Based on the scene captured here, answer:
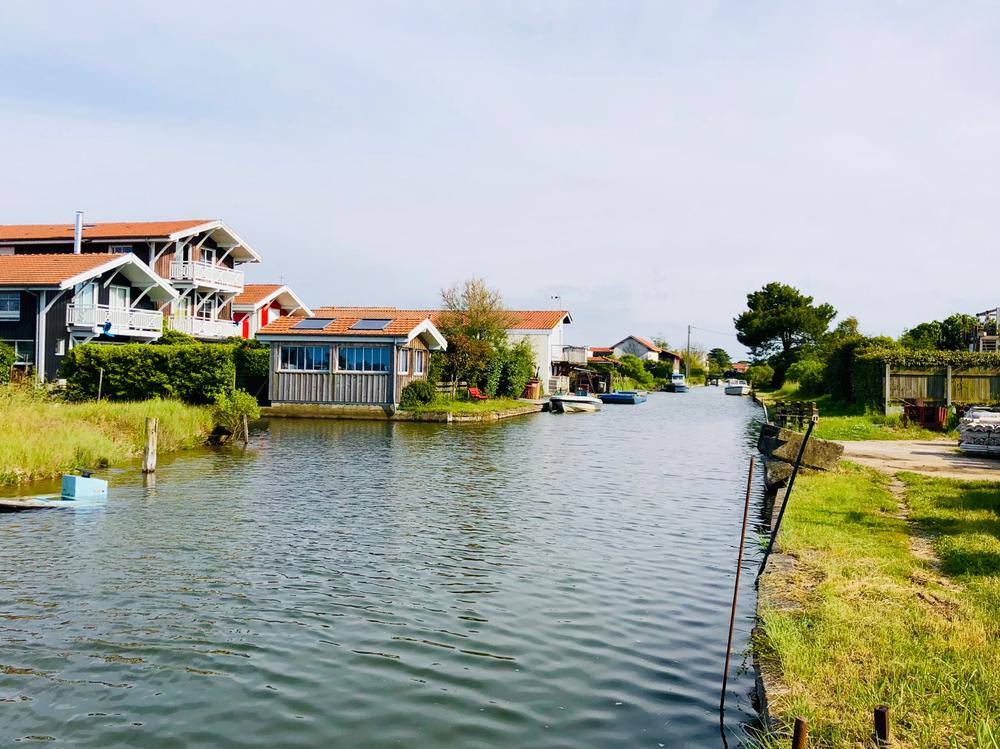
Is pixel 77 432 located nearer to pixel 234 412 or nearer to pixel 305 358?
pixel 234 412

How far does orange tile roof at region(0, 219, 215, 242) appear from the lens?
48875 mm

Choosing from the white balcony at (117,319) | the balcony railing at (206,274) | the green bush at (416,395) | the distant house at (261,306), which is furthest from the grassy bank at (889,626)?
the distant house at (261,306)

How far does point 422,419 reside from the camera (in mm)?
41125

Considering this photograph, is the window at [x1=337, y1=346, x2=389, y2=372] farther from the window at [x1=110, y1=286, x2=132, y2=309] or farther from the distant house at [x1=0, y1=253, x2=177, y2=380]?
the window at [x1=110, y1=286, x2=132, y2=309]

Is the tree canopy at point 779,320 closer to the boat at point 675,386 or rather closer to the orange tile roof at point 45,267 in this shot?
the boat at point 675,386

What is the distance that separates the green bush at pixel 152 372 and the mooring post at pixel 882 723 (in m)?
28.8

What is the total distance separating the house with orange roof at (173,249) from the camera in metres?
48.8

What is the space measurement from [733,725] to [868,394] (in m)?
30.6

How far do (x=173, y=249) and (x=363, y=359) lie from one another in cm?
1570

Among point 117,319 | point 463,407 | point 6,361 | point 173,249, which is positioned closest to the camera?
point 6,361

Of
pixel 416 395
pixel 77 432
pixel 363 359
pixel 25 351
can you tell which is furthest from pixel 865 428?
pixel 25 351

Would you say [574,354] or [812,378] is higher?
[574,354]

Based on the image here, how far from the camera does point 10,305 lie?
4028 centimetres

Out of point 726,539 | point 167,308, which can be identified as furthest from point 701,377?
point 726,539
